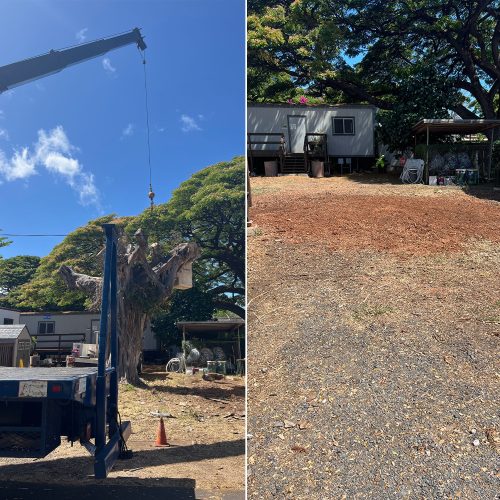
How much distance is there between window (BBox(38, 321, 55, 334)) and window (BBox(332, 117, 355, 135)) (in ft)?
61.6

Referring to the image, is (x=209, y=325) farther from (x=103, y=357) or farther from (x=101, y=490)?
(x=103, y=357)

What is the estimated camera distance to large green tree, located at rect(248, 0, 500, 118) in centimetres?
2369

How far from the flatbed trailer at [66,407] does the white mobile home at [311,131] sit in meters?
17.3

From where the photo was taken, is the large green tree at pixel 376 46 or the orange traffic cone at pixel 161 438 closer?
the orange traffic cone at pixel 161 438

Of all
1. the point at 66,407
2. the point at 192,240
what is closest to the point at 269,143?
the point at 192,240

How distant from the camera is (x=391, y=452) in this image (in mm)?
5012

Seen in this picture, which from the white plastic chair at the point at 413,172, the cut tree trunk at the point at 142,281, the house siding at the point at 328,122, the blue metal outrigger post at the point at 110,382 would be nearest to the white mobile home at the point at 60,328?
the blue metal outrigger post at the point at 110,382

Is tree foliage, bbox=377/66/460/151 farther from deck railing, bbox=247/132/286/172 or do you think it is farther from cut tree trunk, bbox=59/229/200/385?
cut tree trunk, bbox=59/229/200/385

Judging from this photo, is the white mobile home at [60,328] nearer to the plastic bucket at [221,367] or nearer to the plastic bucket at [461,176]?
the plastic bucket at [221,367]

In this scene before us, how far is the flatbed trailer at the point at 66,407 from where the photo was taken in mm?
4160

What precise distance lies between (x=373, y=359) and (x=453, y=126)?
1614cm

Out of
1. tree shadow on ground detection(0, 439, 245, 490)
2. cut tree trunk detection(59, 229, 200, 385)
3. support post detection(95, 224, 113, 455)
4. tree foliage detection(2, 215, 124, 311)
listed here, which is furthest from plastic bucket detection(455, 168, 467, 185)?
support post detection(95, 224, 113, 455)

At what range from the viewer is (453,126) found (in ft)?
66.4

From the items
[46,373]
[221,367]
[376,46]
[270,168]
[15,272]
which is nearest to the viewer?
[46,373]
